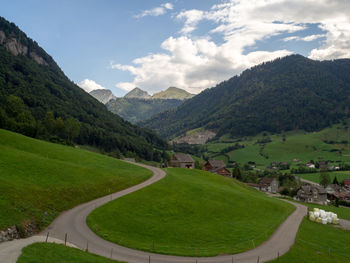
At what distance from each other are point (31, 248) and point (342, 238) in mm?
54935

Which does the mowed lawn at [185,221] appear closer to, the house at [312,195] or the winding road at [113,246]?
the winding road at [113,246]

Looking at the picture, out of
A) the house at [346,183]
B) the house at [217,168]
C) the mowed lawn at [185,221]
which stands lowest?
the house at [346,183]

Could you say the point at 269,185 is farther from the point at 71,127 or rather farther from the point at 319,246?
the point at 319,246

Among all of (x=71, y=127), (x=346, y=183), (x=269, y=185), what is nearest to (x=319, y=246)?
(x=71, y=127)

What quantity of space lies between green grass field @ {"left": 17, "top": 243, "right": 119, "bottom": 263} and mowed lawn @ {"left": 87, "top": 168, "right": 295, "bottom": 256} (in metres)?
7.55

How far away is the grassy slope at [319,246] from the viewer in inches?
1481

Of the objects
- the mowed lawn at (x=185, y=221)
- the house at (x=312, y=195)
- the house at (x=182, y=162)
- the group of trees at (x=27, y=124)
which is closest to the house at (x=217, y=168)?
the house at (x=182, y=162)

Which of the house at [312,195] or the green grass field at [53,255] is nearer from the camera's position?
the green grass field at [53,255]

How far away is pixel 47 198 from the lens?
42750 mm

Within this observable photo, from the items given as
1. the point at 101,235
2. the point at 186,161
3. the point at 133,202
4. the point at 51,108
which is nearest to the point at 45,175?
the point at 133,202

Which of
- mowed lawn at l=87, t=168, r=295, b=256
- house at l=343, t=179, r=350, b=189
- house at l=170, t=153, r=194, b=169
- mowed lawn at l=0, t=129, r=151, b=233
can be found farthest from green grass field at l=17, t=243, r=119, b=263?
house at l=343, t=179, r=350, b=189

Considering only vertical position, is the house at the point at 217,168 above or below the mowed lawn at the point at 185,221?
below

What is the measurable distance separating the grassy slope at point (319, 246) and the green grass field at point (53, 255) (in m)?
23.8

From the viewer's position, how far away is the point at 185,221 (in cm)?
4528
